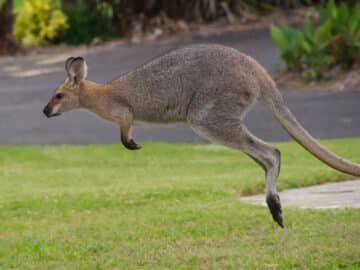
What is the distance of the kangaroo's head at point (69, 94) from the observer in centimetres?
978

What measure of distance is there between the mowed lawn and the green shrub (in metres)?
8.92

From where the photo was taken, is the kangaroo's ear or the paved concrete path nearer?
the kangaroo's ear

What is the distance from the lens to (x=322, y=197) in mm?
10867

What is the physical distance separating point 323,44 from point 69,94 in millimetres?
8624

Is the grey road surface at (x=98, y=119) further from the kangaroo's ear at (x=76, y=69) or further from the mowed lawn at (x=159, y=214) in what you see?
the kangaroo's ear at (x=76, y=69)

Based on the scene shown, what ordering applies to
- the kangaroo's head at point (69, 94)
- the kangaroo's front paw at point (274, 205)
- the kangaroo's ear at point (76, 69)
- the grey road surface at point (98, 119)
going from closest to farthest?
the kangaroo's front paw at point (274, 205) → the kangaroo's ear at point (76, 69) → the kangaroo's head at point (69, 94) → the grey road surface at point (98, 119)

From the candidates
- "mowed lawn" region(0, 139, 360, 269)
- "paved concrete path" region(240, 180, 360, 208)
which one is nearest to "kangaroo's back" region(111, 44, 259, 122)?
"mowed lawn" region(0, 139, 360, 269)

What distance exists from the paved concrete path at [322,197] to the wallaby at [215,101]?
56.3 inches

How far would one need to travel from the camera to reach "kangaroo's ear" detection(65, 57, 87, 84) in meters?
9.65

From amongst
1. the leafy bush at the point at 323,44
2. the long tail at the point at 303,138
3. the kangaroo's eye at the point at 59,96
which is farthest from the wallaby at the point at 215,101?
the leafy bush at the point at 323,44

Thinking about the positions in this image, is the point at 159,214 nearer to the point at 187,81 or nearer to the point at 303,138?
the point at 187,81

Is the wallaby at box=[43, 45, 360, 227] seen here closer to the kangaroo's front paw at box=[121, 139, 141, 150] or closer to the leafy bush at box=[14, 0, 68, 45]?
the kangaroo's front paw at box=[121, 139, 141, 150]

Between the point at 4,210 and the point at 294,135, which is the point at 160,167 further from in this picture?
the point at 294,135

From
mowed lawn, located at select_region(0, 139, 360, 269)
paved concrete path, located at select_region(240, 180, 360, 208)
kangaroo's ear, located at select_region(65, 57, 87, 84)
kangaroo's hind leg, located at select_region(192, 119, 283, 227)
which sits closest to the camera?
mowed lawn, located at select_region(0, 139, 360, 269)
